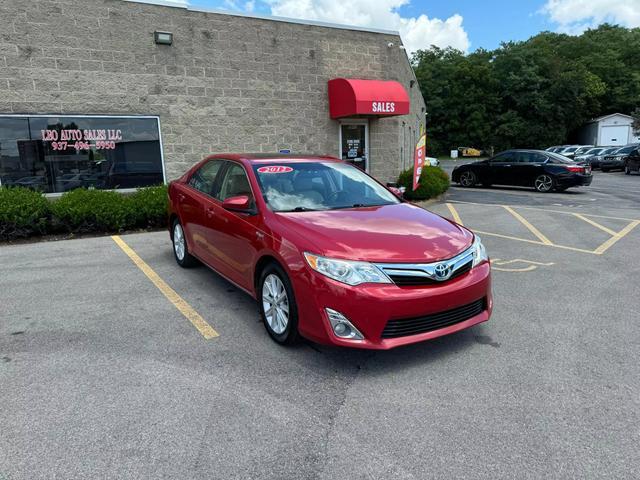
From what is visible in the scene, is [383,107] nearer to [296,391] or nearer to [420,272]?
[420,272]

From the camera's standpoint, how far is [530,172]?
1691 cm

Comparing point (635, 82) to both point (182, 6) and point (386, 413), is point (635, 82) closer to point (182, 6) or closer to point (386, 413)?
point (182, 6)

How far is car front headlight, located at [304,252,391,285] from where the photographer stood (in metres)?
3.28

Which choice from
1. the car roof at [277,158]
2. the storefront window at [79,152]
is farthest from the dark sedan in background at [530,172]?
the car roof at [277,158]

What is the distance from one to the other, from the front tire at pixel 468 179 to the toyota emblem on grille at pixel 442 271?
16.5 metres

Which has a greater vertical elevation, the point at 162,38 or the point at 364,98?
the point at 162,38

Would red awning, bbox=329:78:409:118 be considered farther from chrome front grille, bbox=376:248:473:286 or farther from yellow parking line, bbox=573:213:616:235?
chrome front grille, bbox=376:248:473:286

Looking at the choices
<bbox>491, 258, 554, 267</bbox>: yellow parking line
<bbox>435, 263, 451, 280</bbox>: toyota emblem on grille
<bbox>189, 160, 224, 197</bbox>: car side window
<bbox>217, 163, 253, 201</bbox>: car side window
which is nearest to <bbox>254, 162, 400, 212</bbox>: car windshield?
<bbox>217, 163, 253, 201</bbox>: car side window

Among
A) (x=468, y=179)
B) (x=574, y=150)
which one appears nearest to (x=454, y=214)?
(x=468, y=179)

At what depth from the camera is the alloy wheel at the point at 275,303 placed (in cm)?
372

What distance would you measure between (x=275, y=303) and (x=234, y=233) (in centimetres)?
98

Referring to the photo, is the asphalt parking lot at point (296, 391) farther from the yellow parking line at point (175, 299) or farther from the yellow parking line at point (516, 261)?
the yellow parking line at point (516, 261)

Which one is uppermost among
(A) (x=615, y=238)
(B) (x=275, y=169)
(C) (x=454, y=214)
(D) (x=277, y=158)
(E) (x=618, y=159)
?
(D) (x=277, y=158)

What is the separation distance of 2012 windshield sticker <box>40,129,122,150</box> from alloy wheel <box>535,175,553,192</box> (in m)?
13.8
